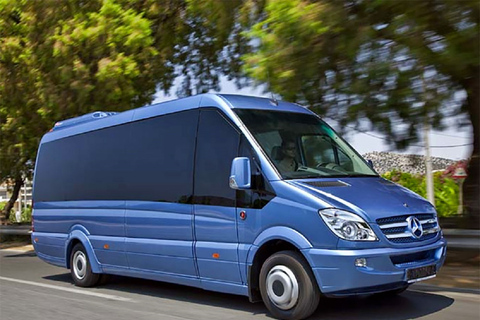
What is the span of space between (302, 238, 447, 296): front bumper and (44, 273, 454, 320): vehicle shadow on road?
0.58 metres

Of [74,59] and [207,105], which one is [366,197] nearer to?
[207,105]

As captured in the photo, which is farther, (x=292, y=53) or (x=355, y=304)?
(x=292, y=53)

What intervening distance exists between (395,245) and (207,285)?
231 cm

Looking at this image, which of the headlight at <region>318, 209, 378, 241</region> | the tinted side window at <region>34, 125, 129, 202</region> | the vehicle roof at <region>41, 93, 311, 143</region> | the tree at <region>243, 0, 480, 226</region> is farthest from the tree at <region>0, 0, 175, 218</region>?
the headlight at <region>318, 209, 378, 241</region>

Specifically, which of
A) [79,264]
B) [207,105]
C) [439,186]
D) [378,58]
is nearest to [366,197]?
[207,105]

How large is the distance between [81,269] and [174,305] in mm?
2672

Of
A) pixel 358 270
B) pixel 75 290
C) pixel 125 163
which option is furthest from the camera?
pixel 75 290

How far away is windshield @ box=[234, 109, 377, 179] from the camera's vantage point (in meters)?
6.86

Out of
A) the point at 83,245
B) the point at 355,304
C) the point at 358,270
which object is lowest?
the point at 355,304

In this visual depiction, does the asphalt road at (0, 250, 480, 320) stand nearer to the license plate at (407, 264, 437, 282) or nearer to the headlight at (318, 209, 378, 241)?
the license plate at (407, 264, 437, 282)

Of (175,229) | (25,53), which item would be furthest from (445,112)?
(25,53)

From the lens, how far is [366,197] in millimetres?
6289

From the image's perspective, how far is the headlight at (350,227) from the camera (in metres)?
5.99

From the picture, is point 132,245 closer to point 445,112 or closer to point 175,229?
point 175,229
